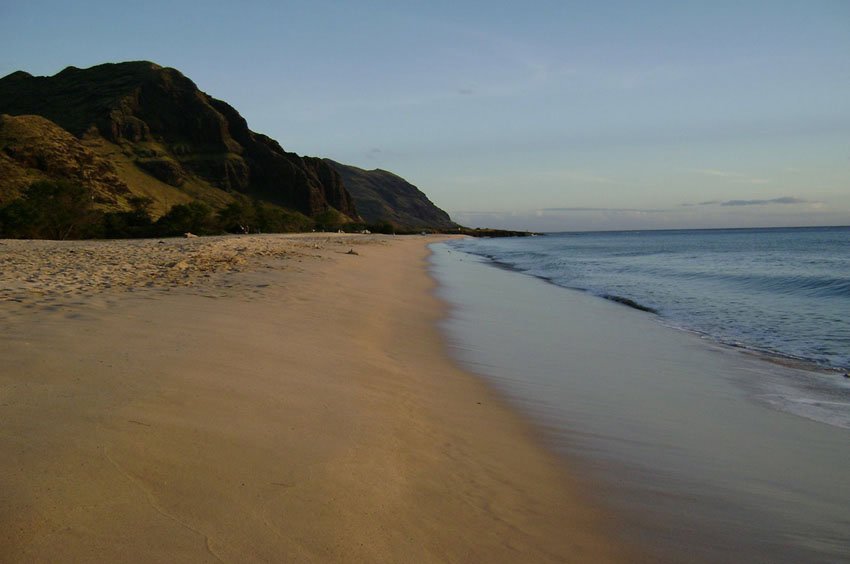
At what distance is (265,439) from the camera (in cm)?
382

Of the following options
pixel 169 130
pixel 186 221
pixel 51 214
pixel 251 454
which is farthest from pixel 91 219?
pixel 169 130

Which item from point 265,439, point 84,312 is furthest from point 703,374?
point 84,312

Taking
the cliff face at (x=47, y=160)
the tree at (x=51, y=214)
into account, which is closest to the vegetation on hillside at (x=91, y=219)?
the tree at (x=51, y=214)

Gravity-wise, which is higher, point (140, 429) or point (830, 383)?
point (140, 429)

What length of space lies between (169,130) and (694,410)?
146147mm

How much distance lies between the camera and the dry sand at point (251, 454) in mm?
2672

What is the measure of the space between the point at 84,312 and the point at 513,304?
34.7 feet

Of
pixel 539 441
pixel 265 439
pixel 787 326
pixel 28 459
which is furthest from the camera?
pixel 787 326

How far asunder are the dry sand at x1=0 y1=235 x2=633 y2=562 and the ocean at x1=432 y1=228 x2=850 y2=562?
0.48 m

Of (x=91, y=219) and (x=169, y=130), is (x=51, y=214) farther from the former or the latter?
(x=169, y=130)

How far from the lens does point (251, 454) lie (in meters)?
3.53

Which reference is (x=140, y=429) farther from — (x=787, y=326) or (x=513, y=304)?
(x=787, y=326)

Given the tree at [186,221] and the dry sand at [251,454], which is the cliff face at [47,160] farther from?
the dry sand at [251,454]

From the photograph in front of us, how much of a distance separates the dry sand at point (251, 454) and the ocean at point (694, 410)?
476 millimetres
